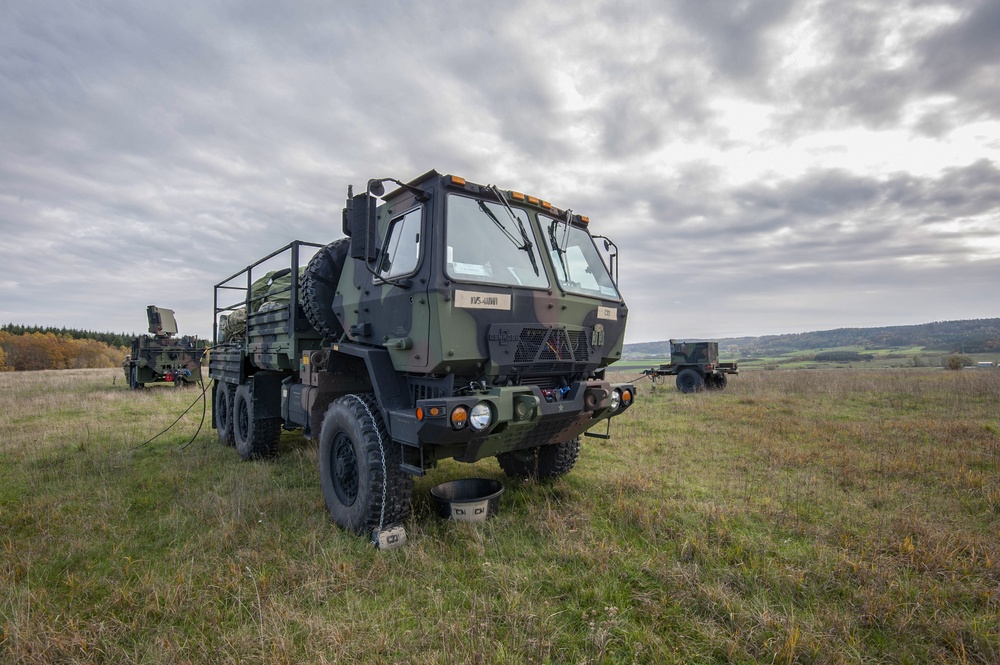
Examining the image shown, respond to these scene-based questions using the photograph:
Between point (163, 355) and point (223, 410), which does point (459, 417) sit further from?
point (163, 355)

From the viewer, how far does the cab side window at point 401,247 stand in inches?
159

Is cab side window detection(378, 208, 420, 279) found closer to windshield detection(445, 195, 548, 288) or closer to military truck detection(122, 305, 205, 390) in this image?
windshield detection(445, 195, 548, 288)

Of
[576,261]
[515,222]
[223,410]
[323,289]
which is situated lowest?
[223,410]

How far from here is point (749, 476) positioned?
5.80 metres

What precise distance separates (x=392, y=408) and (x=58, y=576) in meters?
2.46

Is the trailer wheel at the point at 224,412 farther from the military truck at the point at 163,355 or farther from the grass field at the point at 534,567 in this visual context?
the military truck at the point at 163,355

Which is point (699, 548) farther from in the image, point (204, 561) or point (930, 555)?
point (204, 561)

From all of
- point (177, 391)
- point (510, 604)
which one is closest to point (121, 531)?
point (510, 604)

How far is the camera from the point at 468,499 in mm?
4477

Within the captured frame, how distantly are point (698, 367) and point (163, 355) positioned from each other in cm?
1997

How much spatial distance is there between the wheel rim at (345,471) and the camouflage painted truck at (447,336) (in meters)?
0.01

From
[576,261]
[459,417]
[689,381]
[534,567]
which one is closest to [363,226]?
[459,417]

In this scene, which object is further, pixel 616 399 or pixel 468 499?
pixel 616 399

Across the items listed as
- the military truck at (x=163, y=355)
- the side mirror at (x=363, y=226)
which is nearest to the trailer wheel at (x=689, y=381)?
the side mirror at (x=363, y=226)
